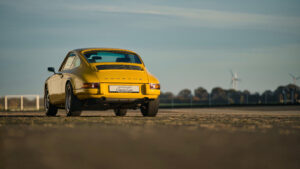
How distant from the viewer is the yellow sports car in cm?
1014

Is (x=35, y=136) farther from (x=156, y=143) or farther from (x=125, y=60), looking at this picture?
(x=125, y=60)

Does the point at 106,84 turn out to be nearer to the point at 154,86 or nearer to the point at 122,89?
the point at 122,89

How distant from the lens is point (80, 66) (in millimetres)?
10859

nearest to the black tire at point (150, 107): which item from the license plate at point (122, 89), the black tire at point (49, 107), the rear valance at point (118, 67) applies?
the license plate at point (122, 89)

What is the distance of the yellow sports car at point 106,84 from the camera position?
33.3ft

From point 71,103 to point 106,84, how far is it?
3.43 feet

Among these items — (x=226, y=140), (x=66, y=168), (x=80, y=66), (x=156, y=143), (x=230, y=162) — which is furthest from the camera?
(x=80, y=66)

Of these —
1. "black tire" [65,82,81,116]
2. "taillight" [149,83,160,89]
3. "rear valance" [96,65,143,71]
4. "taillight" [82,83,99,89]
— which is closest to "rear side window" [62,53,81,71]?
"black tire" [65,82,81,116]

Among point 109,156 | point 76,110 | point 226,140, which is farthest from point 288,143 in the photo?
point 76,110

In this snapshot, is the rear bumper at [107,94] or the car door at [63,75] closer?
the rear bumper at [107,94]

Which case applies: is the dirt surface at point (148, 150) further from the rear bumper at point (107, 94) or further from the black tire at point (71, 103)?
the black tire at point (71, 103)

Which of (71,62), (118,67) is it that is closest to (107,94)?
(118,67)

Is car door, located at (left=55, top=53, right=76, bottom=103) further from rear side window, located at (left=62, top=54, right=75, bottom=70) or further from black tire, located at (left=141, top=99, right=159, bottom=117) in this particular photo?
black tire, located at (left=141, top=99, right=159, bottom=117)

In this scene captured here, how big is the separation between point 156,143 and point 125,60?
6874 mm
